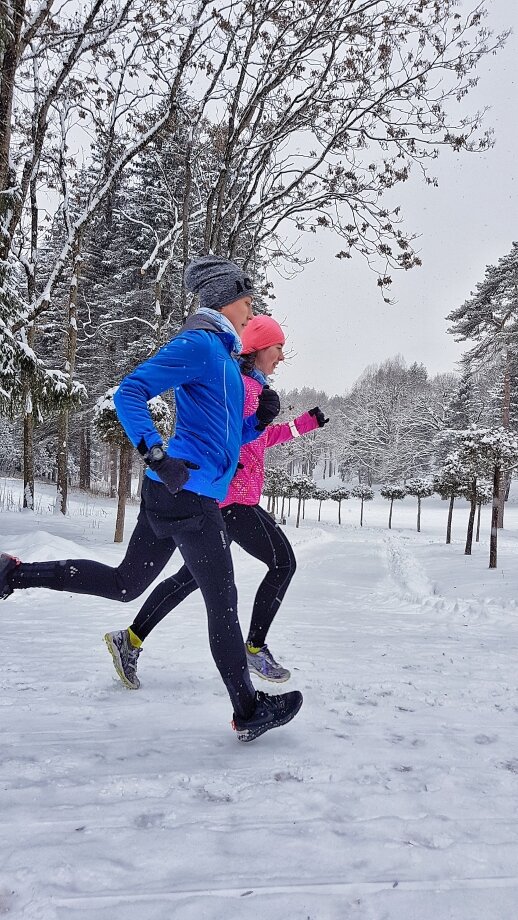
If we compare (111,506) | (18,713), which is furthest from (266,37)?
(111,506)

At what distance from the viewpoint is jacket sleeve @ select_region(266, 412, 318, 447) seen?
3434mm

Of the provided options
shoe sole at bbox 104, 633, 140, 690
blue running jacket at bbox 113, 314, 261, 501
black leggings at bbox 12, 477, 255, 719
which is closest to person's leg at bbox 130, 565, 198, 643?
shoe sole at bbox 104, 633, 140, 690

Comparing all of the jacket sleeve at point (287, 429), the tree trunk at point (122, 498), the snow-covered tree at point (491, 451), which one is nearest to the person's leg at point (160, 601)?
the jacket sleeve at point (287, 429)

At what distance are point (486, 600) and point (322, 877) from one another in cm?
735

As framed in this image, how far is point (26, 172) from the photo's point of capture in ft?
27.3

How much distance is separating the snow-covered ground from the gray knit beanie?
2024 millimetres

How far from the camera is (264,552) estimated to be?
3.12 metres

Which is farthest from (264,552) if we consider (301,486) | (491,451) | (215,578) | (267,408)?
(301,486)

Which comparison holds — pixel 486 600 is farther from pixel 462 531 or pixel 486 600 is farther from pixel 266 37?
pixel 462 531

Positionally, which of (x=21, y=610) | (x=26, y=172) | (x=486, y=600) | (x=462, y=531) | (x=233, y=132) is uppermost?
(x=233, y=132)

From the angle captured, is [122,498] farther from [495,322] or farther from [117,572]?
[495,322]

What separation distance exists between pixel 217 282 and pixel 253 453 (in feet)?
3.97

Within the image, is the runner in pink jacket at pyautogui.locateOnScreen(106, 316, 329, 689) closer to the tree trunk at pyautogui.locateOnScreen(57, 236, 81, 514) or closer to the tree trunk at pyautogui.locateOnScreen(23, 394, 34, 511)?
the tree trunk at pyautogui.locateOnScreen(23, 394, 34, 511)

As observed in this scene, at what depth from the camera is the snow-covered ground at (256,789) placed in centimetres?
119
